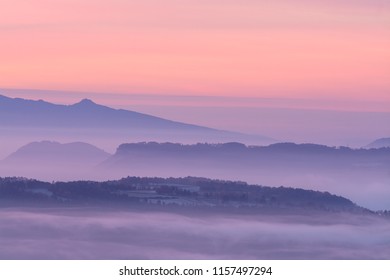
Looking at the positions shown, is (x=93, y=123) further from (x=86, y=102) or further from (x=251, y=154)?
(x=251, y=154)

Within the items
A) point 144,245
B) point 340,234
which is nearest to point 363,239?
point 340,234

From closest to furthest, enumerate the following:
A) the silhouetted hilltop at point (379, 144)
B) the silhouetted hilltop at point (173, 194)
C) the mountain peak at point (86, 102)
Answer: the silhouetted hilltop at point (173, 194) < the mountain peak at point (86, 102) < the silhouetted hilltop at point (379, 144)

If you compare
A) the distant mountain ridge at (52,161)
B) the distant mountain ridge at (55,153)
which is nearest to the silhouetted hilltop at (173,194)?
the distant mountain ridge at (52,161)

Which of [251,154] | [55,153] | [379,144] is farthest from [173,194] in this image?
[379,144]

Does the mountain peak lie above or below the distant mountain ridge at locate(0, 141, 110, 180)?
above

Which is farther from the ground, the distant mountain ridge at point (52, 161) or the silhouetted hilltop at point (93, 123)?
the silhouetted hilltop at point (93, 123)

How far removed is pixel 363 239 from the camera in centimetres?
2119

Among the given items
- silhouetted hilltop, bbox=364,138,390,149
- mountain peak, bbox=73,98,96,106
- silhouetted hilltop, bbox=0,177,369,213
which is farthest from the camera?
silhouetted hilltop, bbox=364,138,390,149

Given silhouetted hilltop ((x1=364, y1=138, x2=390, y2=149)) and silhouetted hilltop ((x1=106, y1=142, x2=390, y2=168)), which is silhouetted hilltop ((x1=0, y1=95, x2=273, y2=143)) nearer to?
silhouetted hilltop ((x1=106, y1=142, x2=390, y2=168))

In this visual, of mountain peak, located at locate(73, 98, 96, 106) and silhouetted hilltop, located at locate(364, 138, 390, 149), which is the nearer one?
mountain peak, located at locate(73, 98, 96, 106)

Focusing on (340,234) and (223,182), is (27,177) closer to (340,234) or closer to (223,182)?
(223,182)

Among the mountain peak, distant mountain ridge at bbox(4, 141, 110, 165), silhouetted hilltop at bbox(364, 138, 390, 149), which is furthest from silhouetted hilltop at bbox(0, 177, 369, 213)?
the mountain peak

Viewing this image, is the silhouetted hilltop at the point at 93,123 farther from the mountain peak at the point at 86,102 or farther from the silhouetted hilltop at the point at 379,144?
the silhouetted hilltop at the point at 379,144

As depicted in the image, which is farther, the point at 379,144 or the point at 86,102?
the point at 379,144
